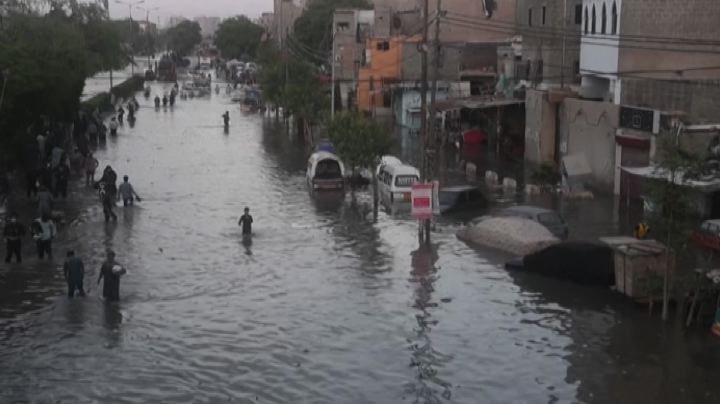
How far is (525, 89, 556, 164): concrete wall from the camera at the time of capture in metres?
41.8

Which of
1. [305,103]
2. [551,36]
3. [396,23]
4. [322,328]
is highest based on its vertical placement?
[396,23]

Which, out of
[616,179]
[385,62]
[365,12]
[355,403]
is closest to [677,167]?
[355,403]

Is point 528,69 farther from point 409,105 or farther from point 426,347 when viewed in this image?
point 426,347

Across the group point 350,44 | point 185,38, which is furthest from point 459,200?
point 185,38

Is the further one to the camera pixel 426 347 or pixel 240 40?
pixel 240 40

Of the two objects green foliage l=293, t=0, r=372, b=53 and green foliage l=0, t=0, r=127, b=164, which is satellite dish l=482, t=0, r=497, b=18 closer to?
green foliage l=0, t=0, r=127, b=164

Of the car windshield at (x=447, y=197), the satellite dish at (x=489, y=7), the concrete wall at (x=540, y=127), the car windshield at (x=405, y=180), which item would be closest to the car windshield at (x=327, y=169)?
the car windshield at (x=405, y=180)

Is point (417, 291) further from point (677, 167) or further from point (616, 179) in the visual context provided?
point (616, 179)

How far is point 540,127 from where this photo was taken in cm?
4222

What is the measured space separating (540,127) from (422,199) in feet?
62.7

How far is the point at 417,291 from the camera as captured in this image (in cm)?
2008

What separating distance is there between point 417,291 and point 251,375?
19.1 ft

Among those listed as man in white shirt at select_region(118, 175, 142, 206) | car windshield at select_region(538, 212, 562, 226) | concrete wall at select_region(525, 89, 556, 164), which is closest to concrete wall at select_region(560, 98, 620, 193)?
concrete wall at select_region(525, 89, 556, 164)

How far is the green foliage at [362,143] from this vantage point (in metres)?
32.3
